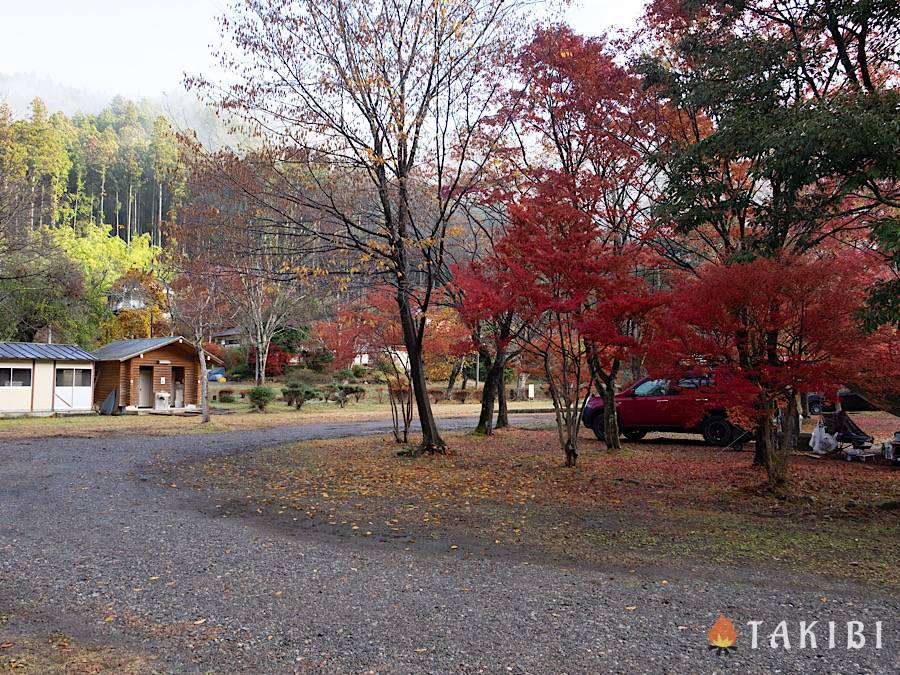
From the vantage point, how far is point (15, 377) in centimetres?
2017

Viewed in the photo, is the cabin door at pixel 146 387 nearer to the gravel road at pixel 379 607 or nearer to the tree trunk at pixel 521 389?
the tree trunk at pixel 521 389

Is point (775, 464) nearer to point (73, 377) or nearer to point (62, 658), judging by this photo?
point (62, 658)

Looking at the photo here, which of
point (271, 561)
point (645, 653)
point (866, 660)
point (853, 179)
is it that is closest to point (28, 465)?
point (271, 561)

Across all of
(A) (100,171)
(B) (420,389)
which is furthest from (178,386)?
(A) (100,171)

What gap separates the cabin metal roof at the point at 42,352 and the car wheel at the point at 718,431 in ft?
67.7

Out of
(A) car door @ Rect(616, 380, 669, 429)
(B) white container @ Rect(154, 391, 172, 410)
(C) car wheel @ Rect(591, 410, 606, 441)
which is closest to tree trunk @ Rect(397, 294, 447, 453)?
(C) car wheel @ Rect(591, 410, 606, 441)

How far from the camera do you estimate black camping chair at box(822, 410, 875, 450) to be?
10.0 m

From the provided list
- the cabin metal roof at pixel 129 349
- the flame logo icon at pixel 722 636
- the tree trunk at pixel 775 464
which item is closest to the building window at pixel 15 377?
the cabin metal roof at pixel 129 349

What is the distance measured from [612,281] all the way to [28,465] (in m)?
9.30

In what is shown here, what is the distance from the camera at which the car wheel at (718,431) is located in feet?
38.4

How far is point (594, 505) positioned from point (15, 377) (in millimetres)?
20977

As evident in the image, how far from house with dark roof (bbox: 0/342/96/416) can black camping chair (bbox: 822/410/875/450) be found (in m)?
22.6

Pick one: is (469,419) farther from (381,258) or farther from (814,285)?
(814,285)

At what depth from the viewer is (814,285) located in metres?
5.87
